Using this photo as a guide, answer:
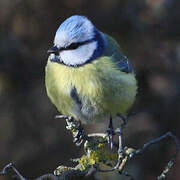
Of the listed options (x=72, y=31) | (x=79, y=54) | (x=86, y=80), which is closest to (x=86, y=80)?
(x=86, y=80)

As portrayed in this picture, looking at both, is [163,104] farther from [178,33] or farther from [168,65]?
[178,33]

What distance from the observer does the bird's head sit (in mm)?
2115

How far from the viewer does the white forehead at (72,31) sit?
2.09 m

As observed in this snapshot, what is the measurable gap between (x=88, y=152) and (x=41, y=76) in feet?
7.81

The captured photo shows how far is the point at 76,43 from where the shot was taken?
7.30 ft

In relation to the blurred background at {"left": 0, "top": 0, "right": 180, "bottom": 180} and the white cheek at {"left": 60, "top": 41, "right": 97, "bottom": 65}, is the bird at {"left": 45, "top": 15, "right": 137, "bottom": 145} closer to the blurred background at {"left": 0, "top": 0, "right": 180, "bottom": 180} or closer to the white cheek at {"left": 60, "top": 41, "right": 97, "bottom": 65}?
the white cheek at {"left": 60, "top": 41, "right": 97, "bottom": 65}

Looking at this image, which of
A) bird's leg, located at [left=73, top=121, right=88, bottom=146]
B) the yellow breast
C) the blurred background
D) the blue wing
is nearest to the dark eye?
the yellow breast

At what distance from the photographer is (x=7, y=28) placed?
362 centimetres

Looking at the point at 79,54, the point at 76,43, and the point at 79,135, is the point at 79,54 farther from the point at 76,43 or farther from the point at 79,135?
the point at 79,135

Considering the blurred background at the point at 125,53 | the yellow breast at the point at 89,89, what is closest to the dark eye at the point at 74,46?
the yellow breast at the point at 89,89

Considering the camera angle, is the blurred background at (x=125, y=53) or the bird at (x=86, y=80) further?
the blurred background at (x=125, y=53)

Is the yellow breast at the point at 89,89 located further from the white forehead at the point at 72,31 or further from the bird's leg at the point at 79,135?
the bird's leg at the point at 79,135

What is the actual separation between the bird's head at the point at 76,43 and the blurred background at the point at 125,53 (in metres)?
1.29

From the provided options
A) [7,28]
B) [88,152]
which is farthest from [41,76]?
[88,152]
